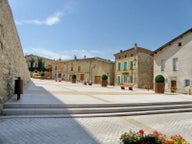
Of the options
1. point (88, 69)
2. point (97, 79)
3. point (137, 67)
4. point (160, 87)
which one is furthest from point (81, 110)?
point (88, 69)

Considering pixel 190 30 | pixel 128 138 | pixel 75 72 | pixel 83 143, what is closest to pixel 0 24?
pixel 83 143

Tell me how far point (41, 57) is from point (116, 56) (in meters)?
34.4

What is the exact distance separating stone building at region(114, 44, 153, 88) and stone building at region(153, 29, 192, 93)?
7.43 meters

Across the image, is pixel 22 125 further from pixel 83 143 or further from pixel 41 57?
pixel 41 57

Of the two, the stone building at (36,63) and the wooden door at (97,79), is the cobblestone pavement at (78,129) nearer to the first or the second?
the wooden door at (97,79)

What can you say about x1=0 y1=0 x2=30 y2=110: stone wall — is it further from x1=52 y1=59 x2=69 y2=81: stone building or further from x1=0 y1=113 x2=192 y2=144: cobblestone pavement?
x1=52 y1=59 x2=69 y2=81: stone building

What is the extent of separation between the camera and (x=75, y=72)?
4862 centimetres

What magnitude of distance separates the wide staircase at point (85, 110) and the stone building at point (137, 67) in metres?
23.5

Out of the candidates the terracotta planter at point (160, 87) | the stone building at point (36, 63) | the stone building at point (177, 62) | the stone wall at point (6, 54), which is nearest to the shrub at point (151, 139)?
the stone wall at point (6, 54)

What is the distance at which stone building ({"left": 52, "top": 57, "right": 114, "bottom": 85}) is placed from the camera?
140 ft

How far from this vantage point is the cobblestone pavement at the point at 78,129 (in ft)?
13.8

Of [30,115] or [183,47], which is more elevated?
[183,47]

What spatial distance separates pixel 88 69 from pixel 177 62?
2539cm

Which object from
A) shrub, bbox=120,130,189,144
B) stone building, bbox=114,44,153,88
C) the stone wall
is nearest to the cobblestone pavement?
shrub, bbox=120,130,189,144
